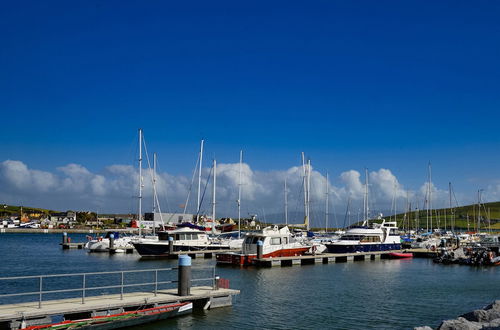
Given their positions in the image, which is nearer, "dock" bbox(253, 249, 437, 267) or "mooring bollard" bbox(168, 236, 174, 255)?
"dock" bbox(253, 249, 437, 267)

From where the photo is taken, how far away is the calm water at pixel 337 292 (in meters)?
28.9

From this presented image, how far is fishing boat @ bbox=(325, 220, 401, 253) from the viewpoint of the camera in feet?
223

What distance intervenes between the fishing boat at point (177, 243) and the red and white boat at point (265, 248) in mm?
12485

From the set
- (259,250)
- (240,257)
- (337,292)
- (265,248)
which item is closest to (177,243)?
(265,248)

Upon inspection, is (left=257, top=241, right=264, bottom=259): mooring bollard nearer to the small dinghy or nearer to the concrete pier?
the small dinghy

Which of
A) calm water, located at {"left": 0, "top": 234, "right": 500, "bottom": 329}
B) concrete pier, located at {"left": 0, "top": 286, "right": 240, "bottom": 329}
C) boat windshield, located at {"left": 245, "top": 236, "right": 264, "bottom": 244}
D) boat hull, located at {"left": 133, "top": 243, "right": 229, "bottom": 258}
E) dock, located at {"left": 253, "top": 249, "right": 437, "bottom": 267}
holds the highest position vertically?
boat windshield, located at {"left": 245, "top": 236, "right": 264, "bottom": 244}

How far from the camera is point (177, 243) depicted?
226 feet

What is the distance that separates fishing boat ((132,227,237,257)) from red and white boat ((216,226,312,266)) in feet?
41.0

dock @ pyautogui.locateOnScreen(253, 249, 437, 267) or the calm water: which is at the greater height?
dock @ pyautogui.locateOnScreen(253, 249, 437, 267)

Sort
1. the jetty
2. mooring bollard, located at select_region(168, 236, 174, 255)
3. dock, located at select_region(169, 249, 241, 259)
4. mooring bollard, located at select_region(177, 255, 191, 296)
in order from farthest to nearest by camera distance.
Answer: dock, located at select_region(169, 249, 241, 259) → mooring bollard, located at select_region(168, 236, 174, 255) → mooring bollard, located at select_region(177, 255, 191, 296) → the jetty

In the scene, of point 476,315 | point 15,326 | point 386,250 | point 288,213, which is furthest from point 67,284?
point 288,213

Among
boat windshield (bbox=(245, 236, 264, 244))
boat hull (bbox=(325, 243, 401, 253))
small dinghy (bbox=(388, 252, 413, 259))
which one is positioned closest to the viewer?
boat windshield (bbox=(245, 236, 264, 244))

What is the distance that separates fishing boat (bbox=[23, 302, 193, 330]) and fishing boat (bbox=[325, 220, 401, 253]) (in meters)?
42.0

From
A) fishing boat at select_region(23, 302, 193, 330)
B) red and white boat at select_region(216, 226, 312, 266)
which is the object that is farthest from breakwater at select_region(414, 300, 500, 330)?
red and white boat at select_region(216, 226, 312, 266)
